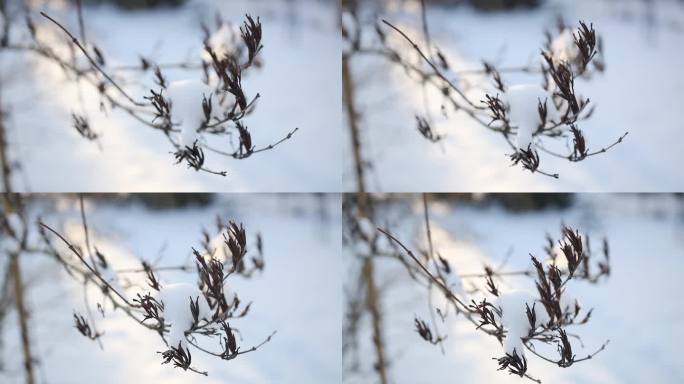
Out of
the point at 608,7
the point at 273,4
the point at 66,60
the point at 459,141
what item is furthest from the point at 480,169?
the point at 66,60

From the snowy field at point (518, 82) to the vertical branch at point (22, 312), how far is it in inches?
28.9

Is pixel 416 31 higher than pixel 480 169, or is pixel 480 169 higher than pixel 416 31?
pixel 416 31

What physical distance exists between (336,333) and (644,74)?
2.68 feet

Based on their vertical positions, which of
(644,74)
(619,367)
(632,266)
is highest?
(644,74)

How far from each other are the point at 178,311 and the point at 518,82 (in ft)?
2.67

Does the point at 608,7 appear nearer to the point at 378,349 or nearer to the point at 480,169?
the point at 480,169

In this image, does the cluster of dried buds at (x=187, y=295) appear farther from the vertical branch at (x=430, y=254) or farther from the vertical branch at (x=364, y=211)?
the vertical branch at (x=430, y=254)

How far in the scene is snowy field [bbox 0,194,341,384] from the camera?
1.63 meters

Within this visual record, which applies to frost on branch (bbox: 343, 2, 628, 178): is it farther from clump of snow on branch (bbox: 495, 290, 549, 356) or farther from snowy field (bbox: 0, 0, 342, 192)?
clump of snow on branch (bbox: 495, 290, 549, 356)

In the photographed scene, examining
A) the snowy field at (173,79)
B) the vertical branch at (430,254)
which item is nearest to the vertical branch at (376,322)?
the vertical branch at (430,254)

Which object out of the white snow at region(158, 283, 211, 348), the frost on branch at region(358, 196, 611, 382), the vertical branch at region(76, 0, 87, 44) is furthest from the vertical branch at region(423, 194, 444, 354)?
the vertical branch at region(76, 0, 87, 44)

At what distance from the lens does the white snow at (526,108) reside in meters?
1.50

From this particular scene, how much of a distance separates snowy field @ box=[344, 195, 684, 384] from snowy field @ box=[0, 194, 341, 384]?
20 centimetres

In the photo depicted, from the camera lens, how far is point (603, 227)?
5.14 ft
